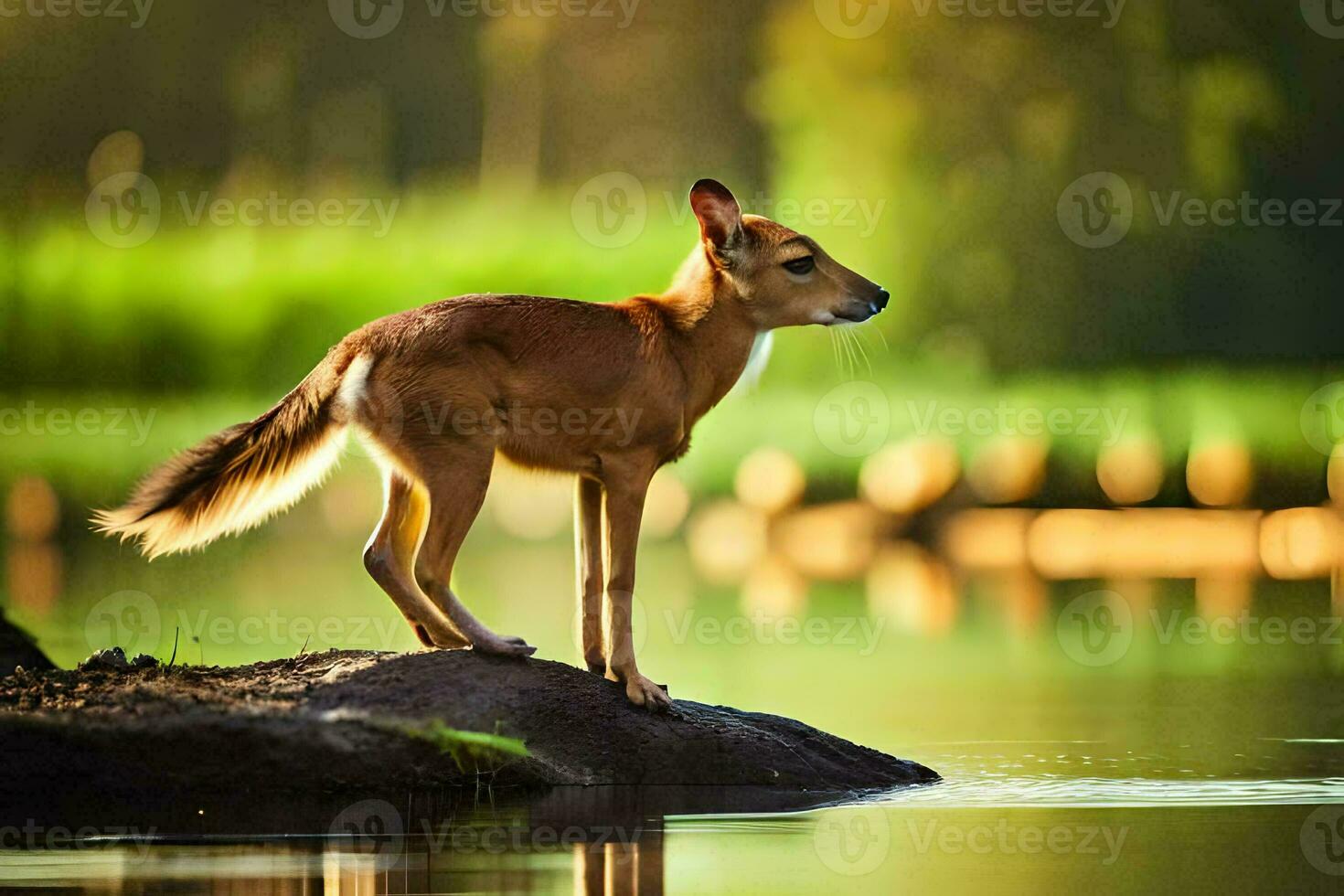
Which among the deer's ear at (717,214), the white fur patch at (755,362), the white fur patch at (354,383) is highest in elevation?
the deer's ear at (717,214)

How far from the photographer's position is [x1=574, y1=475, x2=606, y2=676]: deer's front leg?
8875 millimetres

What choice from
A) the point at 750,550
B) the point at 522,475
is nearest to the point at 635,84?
the point at 750,550

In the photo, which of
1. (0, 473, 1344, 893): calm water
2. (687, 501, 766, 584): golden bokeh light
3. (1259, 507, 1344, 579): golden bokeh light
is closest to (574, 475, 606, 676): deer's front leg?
(0, 473, 1344, 893): calm water

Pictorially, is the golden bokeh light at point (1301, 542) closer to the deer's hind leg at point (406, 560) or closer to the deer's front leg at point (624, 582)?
the deer's front leg at point (624, 582)

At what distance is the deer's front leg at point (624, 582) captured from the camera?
8492 millimetres

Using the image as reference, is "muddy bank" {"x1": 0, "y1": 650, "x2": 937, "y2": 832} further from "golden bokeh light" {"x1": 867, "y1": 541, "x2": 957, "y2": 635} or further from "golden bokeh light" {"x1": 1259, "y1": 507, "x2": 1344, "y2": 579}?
"golden bokeh light" {"x1": 1259, "y1": 507, "x2": 1344, "y2": 579}

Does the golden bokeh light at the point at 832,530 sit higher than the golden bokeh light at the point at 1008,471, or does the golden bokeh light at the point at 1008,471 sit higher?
the golden bokeh light at the point at 1008,471

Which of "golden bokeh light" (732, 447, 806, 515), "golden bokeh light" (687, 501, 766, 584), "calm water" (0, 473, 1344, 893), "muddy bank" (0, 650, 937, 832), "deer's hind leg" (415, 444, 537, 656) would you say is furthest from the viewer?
"golden bokeh light" (732, 447, 806, 515)

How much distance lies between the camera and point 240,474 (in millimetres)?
8555

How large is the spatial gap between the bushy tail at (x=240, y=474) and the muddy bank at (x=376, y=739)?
2.07ft

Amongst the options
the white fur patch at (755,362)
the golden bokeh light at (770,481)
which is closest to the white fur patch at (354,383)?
the white fur patch at (755,362)

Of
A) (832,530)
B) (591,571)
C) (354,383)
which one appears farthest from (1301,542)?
(354,383)

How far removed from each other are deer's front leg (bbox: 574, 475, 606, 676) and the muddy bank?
345 millimetres

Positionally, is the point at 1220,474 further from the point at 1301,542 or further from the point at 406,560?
the point at 406,560
